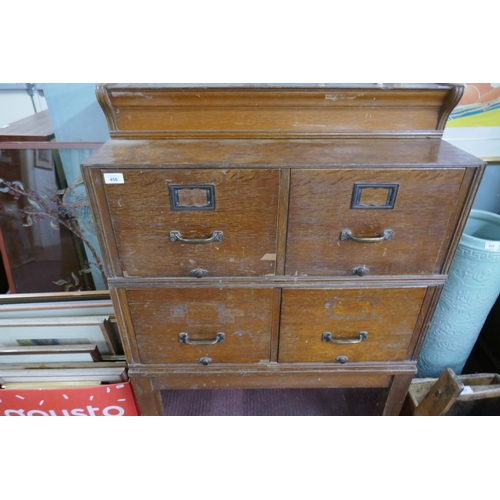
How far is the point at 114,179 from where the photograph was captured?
0.88 metres

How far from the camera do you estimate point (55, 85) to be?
4.16ft

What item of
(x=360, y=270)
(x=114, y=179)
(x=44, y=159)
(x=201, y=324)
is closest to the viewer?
(x=114, y=179)

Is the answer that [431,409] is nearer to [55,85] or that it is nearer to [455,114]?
[455,114]

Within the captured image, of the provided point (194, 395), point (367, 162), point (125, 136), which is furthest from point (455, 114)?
point (194, 395)

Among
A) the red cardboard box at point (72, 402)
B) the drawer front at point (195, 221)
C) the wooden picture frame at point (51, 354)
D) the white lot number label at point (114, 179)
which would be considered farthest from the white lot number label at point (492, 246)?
the wooden picture frame at point (51, 354)

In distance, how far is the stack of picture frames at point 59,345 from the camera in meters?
1.33

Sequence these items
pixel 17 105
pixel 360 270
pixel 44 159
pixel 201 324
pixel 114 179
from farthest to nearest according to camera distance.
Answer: pixel 17 105 < pixel 44 159 < pixel 201 324 < pixel 360 270 < pixel 114 179

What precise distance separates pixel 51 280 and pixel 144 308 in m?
0.78

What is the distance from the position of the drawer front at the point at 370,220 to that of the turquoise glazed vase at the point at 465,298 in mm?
263

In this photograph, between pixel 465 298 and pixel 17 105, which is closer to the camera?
pixel 465 298

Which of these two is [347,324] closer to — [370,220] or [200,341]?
[370,220]

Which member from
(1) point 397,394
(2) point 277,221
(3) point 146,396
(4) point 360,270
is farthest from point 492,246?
(3) point 146,396

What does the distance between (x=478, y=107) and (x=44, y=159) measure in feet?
5.58

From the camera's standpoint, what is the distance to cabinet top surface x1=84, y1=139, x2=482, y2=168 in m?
0.87
